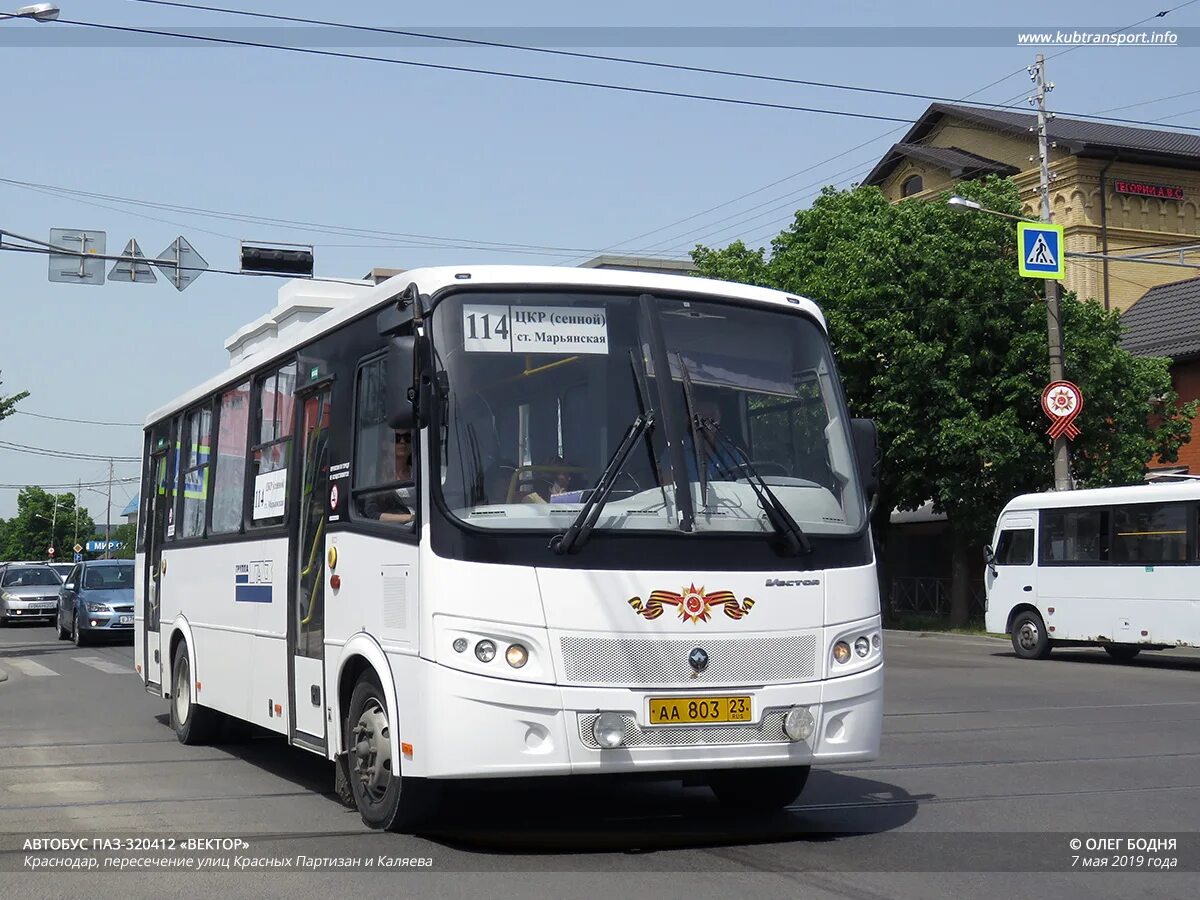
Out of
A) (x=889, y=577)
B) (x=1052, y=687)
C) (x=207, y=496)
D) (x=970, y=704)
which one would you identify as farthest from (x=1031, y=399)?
(x=207, y=496)

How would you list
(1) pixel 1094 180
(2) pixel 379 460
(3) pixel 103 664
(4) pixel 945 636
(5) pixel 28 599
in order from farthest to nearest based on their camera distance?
1. (1) pixel 1094 180
2. (5) pixel 28 599
3. (4) pixel 945 636
4. (3) pixel 103 664
5. (2) pixel 379 460

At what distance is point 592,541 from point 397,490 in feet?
3.85

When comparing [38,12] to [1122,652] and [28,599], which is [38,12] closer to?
[1122,652]

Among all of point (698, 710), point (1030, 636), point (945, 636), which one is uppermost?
point (698, 710)

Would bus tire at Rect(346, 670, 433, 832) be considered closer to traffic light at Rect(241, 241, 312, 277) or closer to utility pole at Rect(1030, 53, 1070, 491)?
traffic light at Rect(241, 241, 312, 277)

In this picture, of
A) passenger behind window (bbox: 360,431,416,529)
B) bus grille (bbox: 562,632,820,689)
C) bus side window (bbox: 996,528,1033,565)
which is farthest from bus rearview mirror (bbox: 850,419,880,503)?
bus side window (bbox: 996,528,1033,565)

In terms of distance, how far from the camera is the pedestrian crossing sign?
26375 millimetres

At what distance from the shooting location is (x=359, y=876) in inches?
282

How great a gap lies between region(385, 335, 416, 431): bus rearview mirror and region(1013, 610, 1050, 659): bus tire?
20058 millimetres

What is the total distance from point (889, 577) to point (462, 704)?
36.8 meters

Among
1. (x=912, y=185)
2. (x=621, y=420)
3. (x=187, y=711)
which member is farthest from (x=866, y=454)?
(x=912, y=185)

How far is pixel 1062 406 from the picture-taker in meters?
28.6

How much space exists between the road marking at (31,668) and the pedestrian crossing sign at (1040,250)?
1673 centimetres

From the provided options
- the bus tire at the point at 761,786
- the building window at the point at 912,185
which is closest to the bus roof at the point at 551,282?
the bus tire at the point at 761,786
